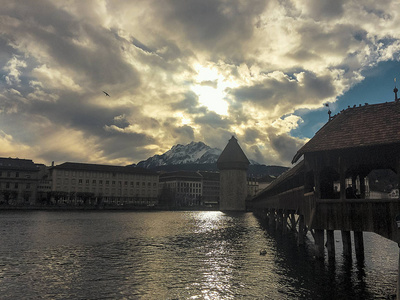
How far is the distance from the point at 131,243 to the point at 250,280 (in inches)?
695

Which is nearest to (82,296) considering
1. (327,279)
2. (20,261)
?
(20,261)

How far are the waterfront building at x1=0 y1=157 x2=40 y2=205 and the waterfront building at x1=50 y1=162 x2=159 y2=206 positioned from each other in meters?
9.50

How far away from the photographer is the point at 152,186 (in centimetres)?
16512

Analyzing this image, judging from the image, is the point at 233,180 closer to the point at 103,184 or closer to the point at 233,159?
the point at 233,159

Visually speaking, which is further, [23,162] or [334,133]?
[23,162]

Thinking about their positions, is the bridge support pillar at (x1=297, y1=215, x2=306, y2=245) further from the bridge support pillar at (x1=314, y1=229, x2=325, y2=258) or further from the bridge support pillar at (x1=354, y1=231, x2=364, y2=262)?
the bridge support pillar at (x1=314, y1=229, x2=325, y2=258)

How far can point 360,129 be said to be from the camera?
18.9m

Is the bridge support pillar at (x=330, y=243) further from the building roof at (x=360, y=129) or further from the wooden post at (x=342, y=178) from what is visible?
the building roof at (x=360, y=129)

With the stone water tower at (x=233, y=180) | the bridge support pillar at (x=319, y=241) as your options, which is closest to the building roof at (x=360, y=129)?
the bridge support pillar at (x=319, y=241)

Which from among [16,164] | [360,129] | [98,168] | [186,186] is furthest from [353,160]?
[186,186]

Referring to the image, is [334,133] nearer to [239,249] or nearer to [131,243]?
[239,249]

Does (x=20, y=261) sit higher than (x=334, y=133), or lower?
lower

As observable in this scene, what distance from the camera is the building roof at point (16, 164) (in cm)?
12368

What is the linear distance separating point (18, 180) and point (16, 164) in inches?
272
